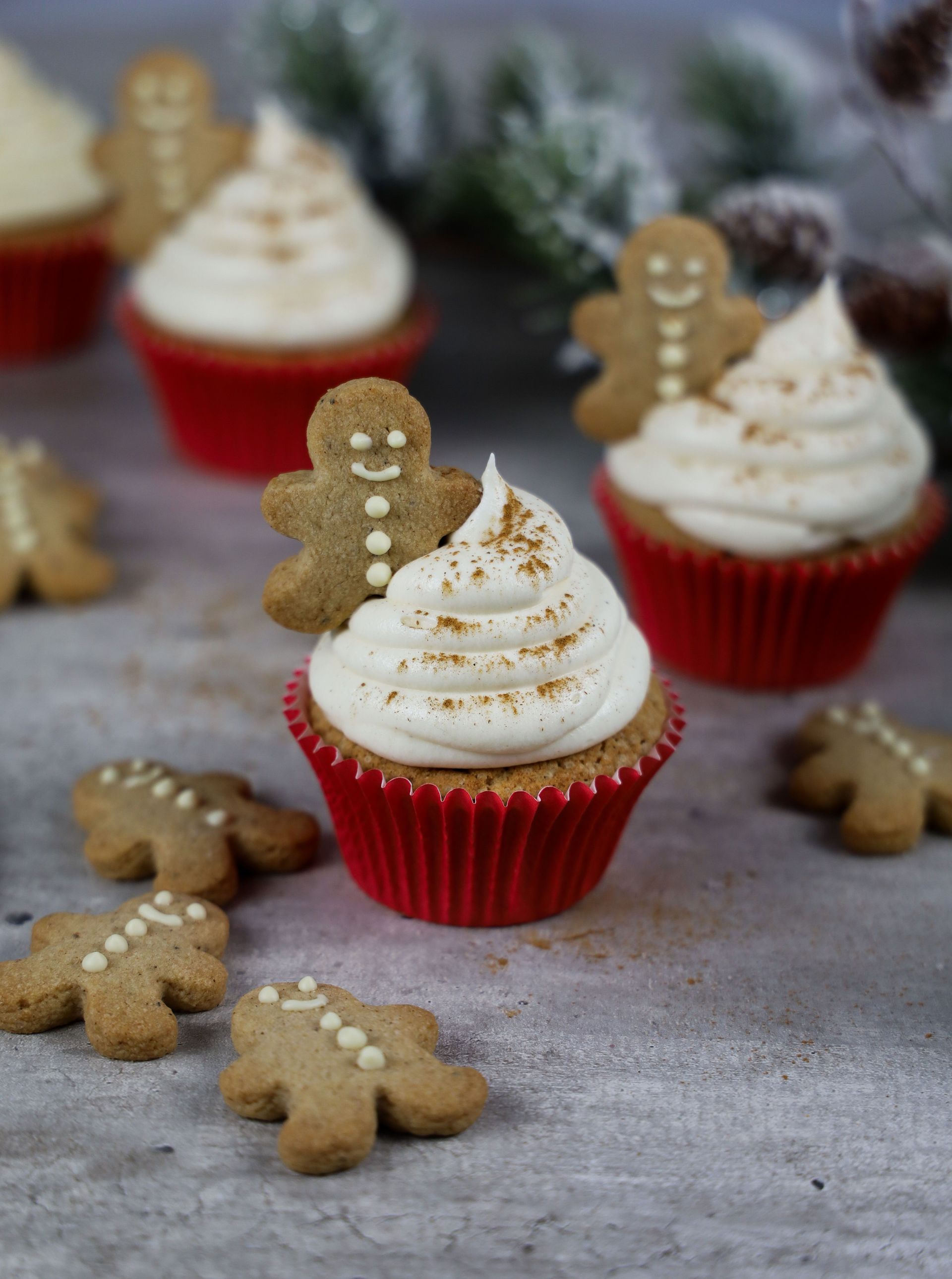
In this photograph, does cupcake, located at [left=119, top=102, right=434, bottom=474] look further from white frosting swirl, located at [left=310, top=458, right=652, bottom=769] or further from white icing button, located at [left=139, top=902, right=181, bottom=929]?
white icing button, located at [left=139, top=902, right=181, bottom=929]

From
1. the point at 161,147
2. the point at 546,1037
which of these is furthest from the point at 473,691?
the point at 161,147

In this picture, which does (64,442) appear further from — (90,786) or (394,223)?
(90,786)

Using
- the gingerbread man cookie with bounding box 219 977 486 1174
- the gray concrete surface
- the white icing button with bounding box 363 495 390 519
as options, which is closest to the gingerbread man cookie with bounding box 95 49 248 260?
the gray concrete surface

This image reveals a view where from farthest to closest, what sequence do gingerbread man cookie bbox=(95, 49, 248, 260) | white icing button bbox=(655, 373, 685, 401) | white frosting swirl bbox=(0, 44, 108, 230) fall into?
white frosting swirl bbox=(0, 44, 108, 230)
gingerbread man cookie bbox=(95, 49, 248, 260)
white icing button bbox=(655, 373, 685, 401)

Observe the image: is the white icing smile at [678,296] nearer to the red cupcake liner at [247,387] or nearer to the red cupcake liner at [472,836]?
the red cupcake liner at [472,836]

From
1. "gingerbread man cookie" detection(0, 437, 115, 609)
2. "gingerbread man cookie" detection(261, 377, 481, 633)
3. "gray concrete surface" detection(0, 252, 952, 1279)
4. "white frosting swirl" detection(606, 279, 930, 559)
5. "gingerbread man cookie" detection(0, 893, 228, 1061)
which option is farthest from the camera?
"gingerbread man cookie" detection(0, 437, 115, 609)

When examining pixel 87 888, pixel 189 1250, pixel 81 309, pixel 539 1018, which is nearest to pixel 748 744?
pixel 539 1018
